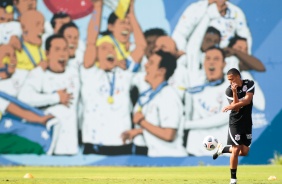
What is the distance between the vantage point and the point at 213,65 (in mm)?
27641

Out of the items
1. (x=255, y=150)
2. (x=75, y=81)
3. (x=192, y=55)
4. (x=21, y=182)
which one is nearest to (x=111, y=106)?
(x=75, y=81)

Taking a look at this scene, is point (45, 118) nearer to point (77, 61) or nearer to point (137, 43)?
point (77, 61)

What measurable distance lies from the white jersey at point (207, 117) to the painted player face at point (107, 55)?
3017 millimetres

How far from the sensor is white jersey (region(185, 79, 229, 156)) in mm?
27344

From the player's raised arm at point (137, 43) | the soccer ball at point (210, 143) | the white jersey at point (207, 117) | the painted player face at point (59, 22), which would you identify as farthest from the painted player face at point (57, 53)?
the soccer ball at point (210, 143)

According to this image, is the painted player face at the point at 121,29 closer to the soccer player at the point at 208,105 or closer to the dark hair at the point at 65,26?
the dark hair at the point at 65,26

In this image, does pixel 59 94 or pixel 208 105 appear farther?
pixel 59 94

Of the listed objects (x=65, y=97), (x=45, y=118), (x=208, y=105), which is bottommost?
(x=45, y=118)

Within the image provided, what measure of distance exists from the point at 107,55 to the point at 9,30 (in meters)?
3.59

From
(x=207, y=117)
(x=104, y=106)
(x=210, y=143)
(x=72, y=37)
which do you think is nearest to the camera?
(x=210, y=143)

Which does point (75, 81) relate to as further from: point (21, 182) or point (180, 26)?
point (21, 182)

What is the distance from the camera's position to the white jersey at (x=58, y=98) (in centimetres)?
2783

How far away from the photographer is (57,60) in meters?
28.1

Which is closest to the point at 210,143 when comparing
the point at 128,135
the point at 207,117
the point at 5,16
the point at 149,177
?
the point at 149,177
